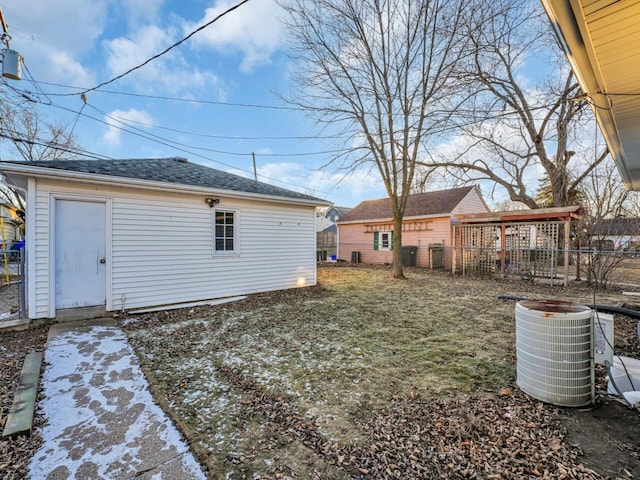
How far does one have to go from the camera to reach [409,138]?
34.8 ft

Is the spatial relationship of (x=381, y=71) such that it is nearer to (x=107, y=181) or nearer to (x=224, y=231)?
(x=224, y=231)

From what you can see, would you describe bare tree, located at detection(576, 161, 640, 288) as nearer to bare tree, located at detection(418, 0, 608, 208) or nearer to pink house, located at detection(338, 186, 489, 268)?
bare tree, located at detection(418, 0, 608, 208)

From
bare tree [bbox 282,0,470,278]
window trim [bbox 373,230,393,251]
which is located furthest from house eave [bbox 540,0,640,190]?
window trim [bbox 373,230,393,251]

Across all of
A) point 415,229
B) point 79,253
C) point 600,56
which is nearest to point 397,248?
point 415,229

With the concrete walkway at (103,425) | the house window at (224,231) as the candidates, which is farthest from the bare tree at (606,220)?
the concrete walkway at (103,425)

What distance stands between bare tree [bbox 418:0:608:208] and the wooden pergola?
3150 mm

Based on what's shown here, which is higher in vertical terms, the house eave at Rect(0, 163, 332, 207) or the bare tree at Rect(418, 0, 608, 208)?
the bare tree at Rect(418, 0, 608, 208)

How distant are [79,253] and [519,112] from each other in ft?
37.9

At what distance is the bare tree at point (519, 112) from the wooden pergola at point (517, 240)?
3150mm

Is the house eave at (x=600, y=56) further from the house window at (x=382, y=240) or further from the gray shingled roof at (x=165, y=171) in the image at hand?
the house window at (x=382, y=240)

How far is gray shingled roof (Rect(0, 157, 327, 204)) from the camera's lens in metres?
5.55

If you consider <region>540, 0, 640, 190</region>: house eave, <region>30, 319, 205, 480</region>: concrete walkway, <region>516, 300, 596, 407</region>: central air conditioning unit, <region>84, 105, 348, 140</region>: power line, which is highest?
<region>84, 105, 348, 140</region>: power line

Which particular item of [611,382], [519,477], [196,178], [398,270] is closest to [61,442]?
[519,477]

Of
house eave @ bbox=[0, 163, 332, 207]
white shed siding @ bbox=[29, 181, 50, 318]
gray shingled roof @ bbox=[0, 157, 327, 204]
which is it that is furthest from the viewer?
gray shingled roof @ bbox=[0, 157, 327, 204]
